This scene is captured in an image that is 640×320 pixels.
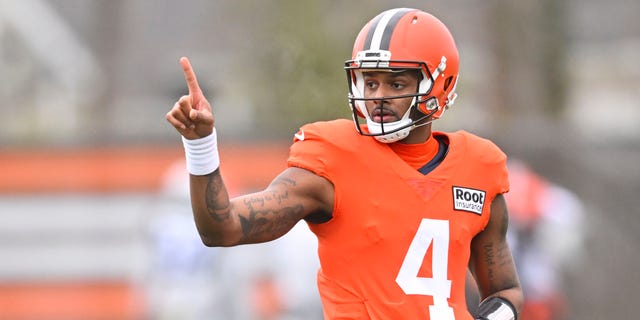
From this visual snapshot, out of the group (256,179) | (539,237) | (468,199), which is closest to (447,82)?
(468,199)

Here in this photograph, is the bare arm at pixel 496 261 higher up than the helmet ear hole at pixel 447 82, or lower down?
lower down

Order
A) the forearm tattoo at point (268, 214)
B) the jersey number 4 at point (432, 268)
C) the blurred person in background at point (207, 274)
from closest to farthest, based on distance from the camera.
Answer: the forearm tattoo at point (268, 214)
the jersey number 4 at point (432, 268)
the blurred person in background at point (207, 274)

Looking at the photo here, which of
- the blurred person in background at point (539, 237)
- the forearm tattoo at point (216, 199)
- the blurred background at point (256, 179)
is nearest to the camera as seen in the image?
the forearm tattoo at point (216, 199)

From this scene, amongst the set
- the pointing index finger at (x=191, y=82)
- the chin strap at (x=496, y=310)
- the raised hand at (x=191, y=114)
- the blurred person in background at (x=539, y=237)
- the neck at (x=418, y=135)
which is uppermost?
the pointing index finger at (x=191, y=82)

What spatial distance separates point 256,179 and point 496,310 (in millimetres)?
6595

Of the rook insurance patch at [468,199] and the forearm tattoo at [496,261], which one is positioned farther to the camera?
the forearm tattoo at [496,261]

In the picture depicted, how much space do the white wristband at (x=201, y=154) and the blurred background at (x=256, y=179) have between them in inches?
176

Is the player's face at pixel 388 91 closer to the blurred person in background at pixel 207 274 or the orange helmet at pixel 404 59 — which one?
the orange helmet at pixel 404 59

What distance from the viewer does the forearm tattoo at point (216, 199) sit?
4141 mm

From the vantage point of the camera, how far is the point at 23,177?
11.2 m

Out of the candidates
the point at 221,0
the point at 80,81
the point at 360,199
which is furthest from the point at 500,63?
the point at 360,199

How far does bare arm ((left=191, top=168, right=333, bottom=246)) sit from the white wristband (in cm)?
3

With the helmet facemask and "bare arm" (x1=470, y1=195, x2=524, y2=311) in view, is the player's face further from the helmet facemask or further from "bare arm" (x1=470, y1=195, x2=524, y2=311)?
"bare arm" (x1=470, y1=195, x2=524, y2=311)

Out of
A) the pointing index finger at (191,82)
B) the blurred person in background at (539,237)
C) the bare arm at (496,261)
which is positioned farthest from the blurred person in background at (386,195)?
the blurred person in background at (539,237)
